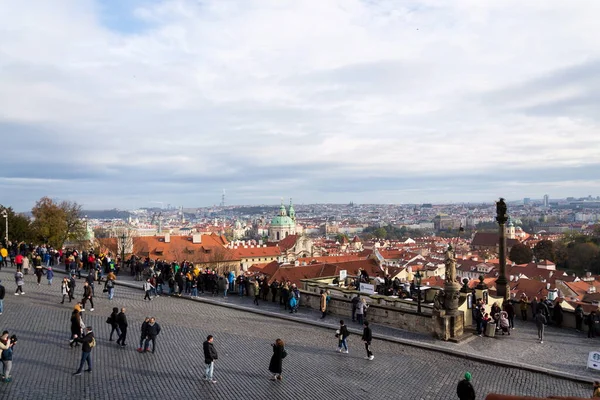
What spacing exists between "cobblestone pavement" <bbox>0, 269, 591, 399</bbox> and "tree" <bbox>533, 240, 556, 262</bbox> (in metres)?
82.0

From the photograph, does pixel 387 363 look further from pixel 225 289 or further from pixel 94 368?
pixel 225 289

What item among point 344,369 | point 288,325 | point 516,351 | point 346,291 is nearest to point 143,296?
point 288,325

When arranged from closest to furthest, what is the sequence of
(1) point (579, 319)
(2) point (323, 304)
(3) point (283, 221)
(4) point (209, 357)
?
(4) point (209, 357) → (1) point (579, 319) → (2) point (323, 304) → (3) point (283, 221)

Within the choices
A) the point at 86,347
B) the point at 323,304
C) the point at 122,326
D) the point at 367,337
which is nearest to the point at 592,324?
the point at 367,337

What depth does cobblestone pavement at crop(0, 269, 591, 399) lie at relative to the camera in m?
11.0

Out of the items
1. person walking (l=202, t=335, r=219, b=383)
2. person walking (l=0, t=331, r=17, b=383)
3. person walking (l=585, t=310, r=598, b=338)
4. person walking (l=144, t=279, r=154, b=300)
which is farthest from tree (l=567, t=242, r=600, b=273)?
person walking (l=0, t=331, r=17, b=383)

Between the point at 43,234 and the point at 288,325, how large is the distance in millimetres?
29462

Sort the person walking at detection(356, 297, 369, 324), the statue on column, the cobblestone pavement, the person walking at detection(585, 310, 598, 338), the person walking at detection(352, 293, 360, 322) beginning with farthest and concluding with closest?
the person walking at detection(352, 293, 360, 322) < the person walking at detection(356, 297, 369, 324) < the person walking at detection(585, 310, 598, 338) < the statue on column < the cobblestone pavement

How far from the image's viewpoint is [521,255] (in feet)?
296

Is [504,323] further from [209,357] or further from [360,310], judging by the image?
[209,357]

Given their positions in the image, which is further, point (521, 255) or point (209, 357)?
point (521, 255)

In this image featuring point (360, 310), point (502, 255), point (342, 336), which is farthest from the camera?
point (502, 255)

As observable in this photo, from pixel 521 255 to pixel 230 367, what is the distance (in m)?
87.2

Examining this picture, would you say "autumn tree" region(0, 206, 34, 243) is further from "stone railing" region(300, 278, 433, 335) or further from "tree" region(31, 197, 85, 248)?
"stone railing" region(300, 278, 433, 335)
